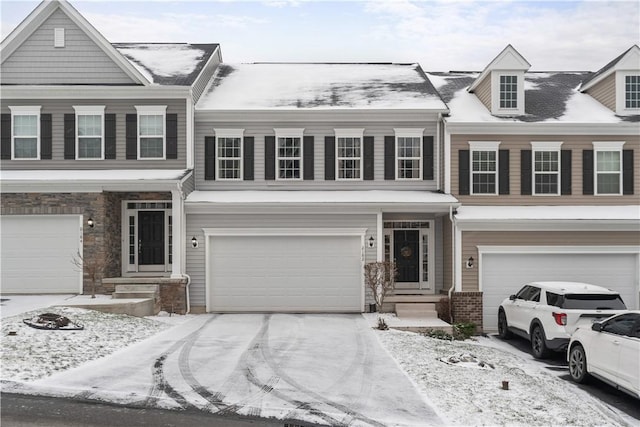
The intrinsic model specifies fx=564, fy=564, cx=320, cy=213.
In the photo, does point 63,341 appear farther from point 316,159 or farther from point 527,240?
point 527,240

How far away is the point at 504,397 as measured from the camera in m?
9.20

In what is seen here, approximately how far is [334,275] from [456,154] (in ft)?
18.7

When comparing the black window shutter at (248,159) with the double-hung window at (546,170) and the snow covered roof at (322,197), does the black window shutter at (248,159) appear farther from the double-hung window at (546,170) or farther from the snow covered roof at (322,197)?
the double-hung window at (546,170)

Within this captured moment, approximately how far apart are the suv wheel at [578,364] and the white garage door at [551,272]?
659 centimetres

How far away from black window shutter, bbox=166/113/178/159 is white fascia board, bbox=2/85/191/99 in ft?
2.33

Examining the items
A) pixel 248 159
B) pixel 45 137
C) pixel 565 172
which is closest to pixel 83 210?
pixel 45 137

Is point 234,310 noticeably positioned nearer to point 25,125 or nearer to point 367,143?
point 367,143

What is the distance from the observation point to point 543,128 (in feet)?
61.7

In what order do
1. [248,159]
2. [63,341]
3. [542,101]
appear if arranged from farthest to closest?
[542,101] < [248,159] < [63,341]

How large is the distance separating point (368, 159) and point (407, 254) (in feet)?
11.5

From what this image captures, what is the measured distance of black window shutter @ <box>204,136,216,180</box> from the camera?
747 inches

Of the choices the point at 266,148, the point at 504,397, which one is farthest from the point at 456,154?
the point at 504,397

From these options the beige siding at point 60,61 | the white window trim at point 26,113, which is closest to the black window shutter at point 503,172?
the beige siding at point 60,61

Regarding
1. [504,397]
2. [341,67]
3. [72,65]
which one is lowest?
[504,397]
